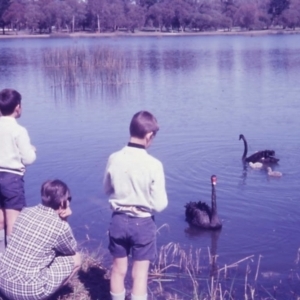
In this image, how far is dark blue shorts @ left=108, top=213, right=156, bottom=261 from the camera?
4.44 m

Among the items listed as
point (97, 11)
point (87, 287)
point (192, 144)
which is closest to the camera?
point (87, 287)

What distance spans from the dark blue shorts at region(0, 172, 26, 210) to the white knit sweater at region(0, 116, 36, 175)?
0.08m

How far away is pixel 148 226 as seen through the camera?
447 centimetres

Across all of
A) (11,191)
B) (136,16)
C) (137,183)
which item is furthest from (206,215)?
(136,16)

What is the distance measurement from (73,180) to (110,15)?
78919mm

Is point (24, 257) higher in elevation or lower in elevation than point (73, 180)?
higher

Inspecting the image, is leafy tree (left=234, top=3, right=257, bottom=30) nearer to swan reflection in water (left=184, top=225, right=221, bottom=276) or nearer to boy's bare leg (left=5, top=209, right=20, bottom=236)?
swan reflection in water (left=184, top=225, right=221, bottom=276)

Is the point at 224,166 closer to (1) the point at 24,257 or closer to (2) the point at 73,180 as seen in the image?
(2) the point at 73,180

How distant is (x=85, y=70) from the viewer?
25.7 m

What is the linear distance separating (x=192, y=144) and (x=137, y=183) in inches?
343

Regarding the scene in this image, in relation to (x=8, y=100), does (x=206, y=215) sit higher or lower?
lower

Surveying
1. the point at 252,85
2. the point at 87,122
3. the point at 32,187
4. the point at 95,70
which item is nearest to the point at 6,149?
the point at 32,187

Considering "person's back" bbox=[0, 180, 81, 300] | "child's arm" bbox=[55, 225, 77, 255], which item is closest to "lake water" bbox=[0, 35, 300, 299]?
"child's arm" bbox=[55, 225, 77, 255]

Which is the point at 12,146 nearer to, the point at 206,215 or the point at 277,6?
the point at 206,215
